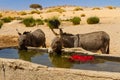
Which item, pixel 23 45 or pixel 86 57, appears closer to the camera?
pixel 86 57

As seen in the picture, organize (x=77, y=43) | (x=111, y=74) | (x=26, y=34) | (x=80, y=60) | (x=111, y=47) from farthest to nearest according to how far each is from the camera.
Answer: (x=111, y=47), (x=26, y=34), (x=77, y=43), (x=80, y=60), (x=111, y=74)

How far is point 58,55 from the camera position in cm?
1080

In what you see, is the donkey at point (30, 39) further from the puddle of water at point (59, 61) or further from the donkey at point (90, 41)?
the donkey at point (90, 41)

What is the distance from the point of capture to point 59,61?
33.0 ft

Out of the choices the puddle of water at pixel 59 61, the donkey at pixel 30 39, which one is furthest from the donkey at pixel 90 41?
the donkey at pixel 30 39

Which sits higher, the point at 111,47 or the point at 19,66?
the point at 19,66

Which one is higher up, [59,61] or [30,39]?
[59,61]

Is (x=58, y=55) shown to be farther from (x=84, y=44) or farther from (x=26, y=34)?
(x=26, y=34)

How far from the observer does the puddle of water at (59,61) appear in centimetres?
886

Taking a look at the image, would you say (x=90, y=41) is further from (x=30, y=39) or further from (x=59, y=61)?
(x=59, y=61)

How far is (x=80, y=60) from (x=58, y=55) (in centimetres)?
117

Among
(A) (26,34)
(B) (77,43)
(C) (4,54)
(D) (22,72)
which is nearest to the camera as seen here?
(D) (22,72)

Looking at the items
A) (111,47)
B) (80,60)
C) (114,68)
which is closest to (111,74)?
(114,68)

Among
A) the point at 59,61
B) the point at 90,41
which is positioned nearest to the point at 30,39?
the point at 90,41
